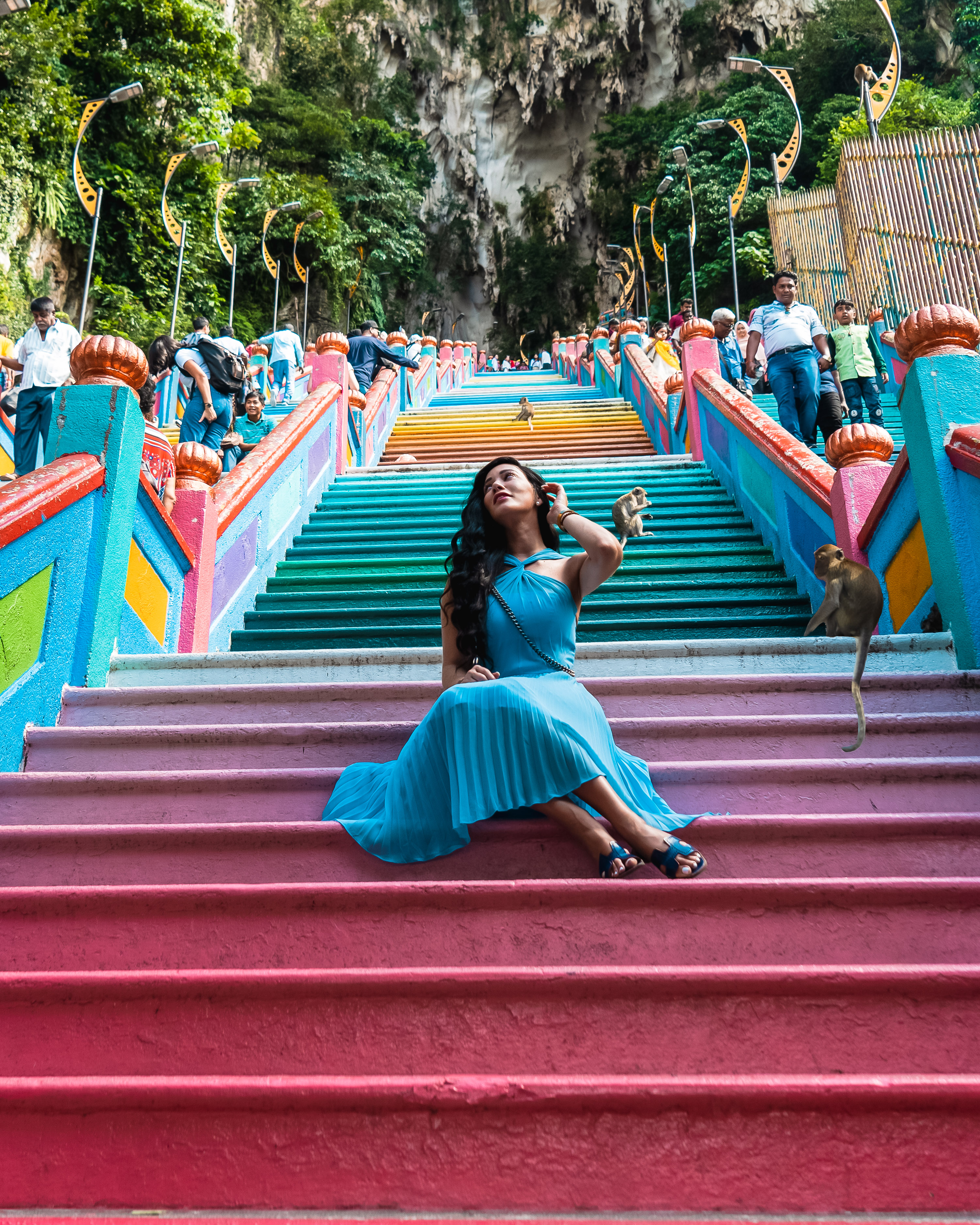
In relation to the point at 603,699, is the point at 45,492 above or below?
above

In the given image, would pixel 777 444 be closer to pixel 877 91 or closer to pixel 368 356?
pixel 368 356

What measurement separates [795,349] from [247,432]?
652cm

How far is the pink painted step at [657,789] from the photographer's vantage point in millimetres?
2422

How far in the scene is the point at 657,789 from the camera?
2.47 meters

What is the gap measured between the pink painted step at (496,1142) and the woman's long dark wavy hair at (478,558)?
3.88 ft

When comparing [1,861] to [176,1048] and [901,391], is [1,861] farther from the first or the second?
[901,391]

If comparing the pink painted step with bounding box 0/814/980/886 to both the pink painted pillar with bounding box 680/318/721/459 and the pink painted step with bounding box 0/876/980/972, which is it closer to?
the pink painted step with bounding box 0/876/980/972

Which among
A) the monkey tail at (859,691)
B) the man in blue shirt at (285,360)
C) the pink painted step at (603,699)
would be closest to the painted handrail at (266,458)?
the pink painted step at (603,699)

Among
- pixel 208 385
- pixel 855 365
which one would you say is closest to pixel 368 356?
pixel 208 385

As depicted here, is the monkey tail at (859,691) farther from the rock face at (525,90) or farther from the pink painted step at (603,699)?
the rock face at (525,90)

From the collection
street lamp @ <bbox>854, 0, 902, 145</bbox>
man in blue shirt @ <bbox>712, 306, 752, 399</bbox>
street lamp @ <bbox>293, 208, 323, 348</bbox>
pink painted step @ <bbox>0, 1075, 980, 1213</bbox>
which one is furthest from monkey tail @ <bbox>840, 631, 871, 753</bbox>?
street lamp @ <bbox>293, 208, 323, 348</bbox>

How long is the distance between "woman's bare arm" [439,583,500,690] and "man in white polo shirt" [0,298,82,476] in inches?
176

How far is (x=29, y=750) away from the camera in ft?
9.27

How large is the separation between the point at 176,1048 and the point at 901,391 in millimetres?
3354
